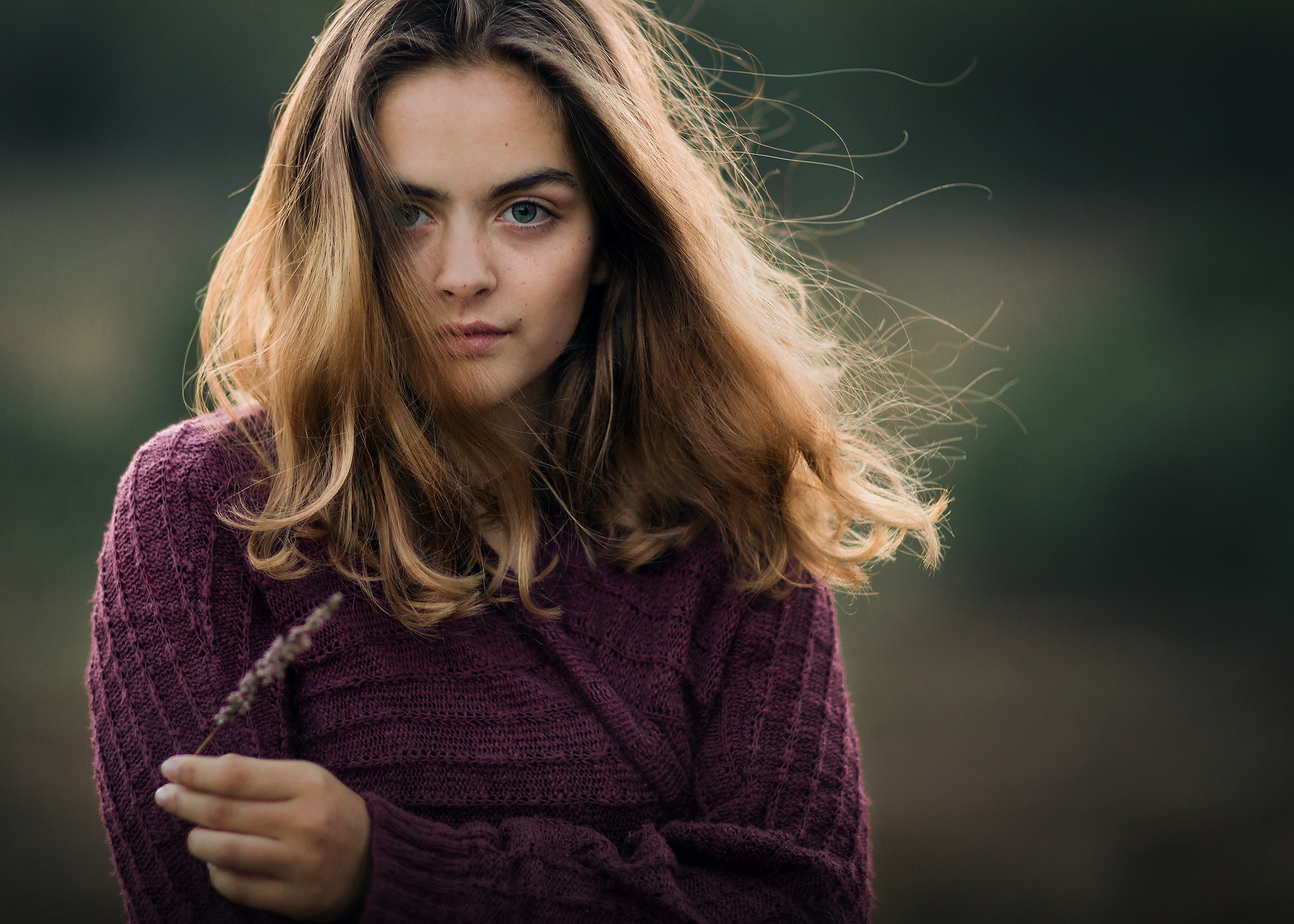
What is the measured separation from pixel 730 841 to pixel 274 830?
50cm

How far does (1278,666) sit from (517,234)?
3439mm

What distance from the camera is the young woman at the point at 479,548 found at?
1.13 metres

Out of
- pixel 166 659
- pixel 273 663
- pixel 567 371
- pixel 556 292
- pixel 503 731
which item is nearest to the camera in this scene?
pixel 273 663

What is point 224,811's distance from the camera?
3.17ft

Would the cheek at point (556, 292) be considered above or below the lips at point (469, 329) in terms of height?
above

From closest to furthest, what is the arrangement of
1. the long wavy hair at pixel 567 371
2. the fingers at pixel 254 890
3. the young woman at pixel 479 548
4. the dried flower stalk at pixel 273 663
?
the dried flower stalk at pixel 273 663 → the fingers at pixel 254 890 → the young woman at pixel 479 548 → the long wavy hair at pixel 567 371

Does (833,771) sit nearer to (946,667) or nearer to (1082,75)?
(946,667)

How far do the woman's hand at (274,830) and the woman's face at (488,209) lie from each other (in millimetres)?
498

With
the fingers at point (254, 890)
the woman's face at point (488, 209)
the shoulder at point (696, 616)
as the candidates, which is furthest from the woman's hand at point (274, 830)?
the woman's face at point (488, 209)

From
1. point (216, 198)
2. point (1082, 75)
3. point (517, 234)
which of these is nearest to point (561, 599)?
point (517, 234)

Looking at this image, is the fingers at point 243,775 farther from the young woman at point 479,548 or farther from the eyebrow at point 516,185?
the eyebrow at point 516,185

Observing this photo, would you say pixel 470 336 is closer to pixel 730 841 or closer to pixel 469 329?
pixel 469 329

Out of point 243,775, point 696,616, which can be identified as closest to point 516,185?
point 696,616

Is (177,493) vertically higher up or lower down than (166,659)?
higher up
